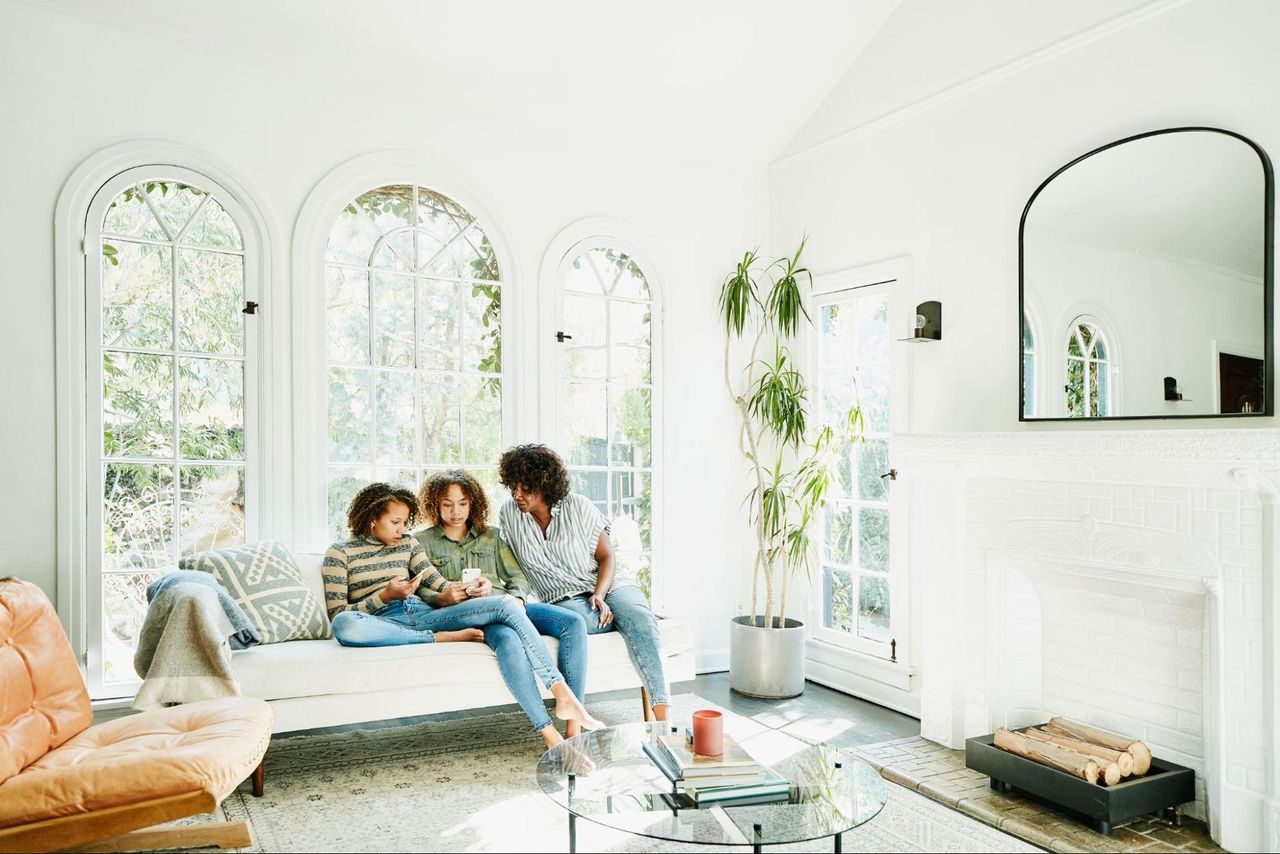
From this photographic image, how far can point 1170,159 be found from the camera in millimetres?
3143

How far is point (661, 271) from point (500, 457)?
4.58ft

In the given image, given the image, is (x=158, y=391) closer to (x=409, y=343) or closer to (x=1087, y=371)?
(x=409, y=343)

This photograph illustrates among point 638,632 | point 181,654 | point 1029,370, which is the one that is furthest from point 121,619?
point 1029,370

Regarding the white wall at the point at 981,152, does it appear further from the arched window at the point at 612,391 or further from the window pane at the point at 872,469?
the arched window at the point at 612,391

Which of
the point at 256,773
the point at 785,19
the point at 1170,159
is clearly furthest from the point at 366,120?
the point at 1170,159

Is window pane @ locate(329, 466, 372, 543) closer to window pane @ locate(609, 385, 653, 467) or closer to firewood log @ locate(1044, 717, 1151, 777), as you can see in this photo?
window pane @ locate(609, 385, 653, 467)

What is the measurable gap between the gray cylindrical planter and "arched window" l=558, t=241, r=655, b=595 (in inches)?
26.7

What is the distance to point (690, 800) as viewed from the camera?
230 cm

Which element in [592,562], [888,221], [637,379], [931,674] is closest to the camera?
[931,674]

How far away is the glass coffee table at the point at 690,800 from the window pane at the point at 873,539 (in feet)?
5.76

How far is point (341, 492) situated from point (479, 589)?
0.83 m

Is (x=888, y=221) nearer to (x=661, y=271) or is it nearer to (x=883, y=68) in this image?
(x=883, y=68)

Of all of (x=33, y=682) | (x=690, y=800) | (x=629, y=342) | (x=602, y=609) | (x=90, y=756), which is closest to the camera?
(x=690, y=800)

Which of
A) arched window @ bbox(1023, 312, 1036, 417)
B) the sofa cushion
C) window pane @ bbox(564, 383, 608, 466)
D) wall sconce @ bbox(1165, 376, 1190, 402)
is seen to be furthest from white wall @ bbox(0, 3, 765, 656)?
wall sconce @ bbox(1165, 376, 1190, 402)
